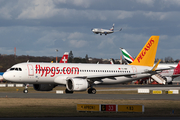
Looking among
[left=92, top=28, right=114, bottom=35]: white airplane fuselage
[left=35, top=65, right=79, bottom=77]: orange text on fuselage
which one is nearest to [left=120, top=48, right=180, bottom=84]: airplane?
[left=92, top=28, right=114, bottom=35]: white airplane fuselage

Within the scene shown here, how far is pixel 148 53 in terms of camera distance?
63.3 m

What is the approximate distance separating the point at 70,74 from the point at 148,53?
1822cm

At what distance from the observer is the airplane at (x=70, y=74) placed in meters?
50.3

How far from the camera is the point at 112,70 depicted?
5762 cm

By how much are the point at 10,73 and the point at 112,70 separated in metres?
17.9

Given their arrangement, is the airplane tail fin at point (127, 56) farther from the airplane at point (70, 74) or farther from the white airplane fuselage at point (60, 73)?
the white airplane fuselage at point (60, 73)

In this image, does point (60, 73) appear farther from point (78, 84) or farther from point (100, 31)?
point (100, 31)

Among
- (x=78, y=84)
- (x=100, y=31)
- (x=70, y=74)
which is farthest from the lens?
(x=100, y=31)

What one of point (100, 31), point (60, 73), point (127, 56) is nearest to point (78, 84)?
point (60, 73)

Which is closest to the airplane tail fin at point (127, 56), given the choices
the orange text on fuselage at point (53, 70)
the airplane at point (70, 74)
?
the airplane at point (70, 74)

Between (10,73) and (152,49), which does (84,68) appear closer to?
(10,73)

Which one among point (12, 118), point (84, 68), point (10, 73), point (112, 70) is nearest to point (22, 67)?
point (10, 73)

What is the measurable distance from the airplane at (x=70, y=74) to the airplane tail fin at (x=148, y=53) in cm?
245

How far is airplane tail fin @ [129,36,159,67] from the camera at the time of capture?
6260 centimetres
